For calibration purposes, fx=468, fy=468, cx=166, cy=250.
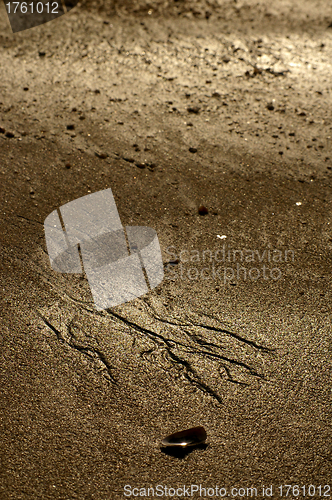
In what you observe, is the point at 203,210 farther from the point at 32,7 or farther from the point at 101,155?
the point at 32,7

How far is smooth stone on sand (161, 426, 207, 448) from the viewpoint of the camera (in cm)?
239

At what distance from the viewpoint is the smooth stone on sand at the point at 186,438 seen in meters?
2.39

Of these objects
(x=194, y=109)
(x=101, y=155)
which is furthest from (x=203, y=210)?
(x=194, y=109)

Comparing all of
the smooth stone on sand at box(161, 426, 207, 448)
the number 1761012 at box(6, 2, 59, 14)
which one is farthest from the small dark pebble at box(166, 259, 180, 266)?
the number 1761012 at box(6, 2, 59, 14)

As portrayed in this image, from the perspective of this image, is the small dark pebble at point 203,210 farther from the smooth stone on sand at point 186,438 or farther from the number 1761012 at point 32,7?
the number 1761012 at point 32,7

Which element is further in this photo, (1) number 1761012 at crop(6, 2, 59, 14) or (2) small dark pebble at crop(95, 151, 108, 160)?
(1) number 1761012 at crop(6, 2, 59, 14)

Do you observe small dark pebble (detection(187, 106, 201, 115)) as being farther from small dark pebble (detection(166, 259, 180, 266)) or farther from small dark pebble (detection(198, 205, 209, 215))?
small dark pebble (detection(166, 259, 180, 266))

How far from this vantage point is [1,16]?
18.2 feet

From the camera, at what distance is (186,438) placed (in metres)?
2.40

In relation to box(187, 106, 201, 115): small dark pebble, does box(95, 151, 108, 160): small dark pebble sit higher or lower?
lower

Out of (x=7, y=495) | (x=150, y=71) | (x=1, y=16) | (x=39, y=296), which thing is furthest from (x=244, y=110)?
(x=7, y=495)

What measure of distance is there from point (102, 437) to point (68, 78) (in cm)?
369

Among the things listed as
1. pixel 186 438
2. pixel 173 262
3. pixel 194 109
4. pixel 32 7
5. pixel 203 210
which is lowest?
pixel 186 438

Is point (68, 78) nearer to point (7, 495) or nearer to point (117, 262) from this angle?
point (117, 262)
